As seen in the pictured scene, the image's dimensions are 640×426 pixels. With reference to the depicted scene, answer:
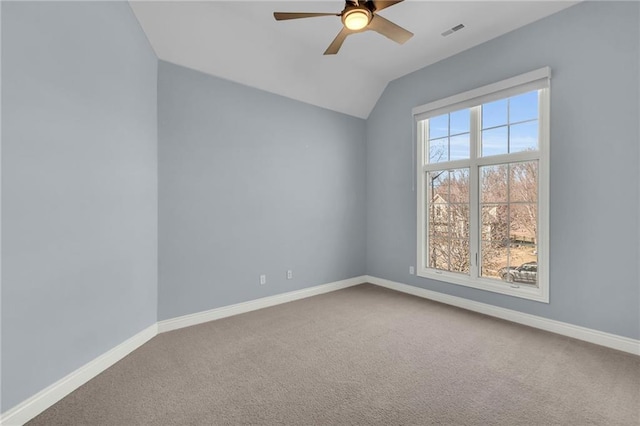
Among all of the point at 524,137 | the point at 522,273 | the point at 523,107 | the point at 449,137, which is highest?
the point at 523,107

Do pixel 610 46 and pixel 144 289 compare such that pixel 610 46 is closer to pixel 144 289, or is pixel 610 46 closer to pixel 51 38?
pixel 51 38

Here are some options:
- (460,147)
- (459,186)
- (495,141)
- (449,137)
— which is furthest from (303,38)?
(459,186)

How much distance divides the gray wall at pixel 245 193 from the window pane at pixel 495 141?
6.38 ft

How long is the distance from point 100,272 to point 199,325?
126cm

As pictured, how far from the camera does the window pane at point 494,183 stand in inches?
134

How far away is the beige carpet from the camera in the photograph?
5.78 ft

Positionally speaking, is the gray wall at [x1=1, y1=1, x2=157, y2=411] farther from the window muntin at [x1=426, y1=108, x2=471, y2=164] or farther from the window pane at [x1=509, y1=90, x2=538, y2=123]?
the window pane at [x1=509, y1=90, x2=538, y2=123]

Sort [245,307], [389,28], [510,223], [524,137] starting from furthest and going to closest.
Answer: [245,307]
[510,223]
[524,137]
[389,28]

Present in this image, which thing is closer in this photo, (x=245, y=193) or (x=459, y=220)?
(x=245, y=193)

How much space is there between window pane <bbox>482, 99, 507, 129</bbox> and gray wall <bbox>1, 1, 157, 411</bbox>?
3827 mm

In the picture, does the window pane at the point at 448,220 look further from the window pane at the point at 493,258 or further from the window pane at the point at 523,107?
Result: the window pane at the point at 523,107

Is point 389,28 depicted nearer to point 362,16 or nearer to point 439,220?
point 362,16

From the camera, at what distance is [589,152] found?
2723 mm

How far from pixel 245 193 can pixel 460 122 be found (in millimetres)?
2992
